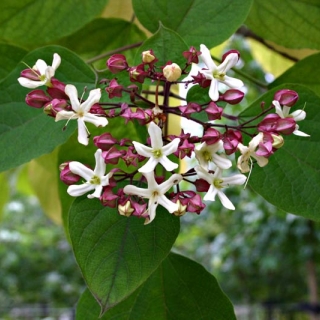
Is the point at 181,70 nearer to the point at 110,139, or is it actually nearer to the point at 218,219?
the point at 110,139

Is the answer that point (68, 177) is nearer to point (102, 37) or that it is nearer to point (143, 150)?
point (143, 150)

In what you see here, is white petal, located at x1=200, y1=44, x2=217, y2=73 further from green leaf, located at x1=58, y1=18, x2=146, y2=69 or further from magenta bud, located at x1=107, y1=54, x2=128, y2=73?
green leaf, located at x1=58, y1=18, x2=146, y2=69

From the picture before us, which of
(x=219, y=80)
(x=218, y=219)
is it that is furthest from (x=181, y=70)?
(x=218, y=219)

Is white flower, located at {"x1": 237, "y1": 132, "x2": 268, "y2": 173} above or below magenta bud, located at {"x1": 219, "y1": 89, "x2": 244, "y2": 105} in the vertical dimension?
below

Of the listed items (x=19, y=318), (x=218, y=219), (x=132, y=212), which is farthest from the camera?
(x=19, y=318)

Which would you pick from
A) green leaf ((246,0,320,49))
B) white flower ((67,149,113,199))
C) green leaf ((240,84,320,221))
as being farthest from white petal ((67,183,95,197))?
green leaf ((246,0,320,49))

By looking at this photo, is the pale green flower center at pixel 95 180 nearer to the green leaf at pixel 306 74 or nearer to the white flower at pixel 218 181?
the white flower at pixel 218 181
